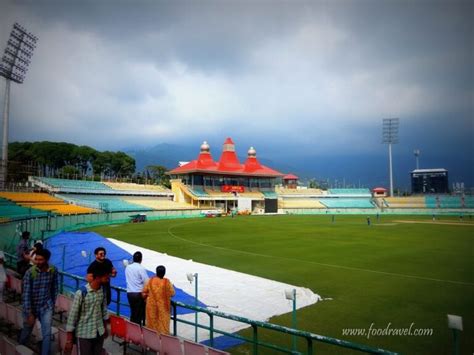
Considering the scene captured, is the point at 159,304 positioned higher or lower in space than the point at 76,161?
lower

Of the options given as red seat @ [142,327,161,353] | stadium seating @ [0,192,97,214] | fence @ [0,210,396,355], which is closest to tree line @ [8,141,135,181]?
stadium seating @ [0,192,97,214]

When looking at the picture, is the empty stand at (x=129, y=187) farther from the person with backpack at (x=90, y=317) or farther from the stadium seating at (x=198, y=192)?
the person with backpack at (x=90, y=317)

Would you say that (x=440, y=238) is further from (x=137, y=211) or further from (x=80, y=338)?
(x=137, y=211)

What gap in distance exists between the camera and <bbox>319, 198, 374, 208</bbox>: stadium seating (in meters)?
73.8

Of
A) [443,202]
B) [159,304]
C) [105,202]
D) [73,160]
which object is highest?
[73,160]

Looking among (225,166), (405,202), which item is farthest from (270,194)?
(405,202)

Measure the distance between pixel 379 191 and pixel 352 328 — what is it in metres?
86.1

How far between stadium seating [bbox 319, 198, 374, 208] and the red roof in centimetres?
1375

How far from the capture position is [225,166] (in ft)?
246

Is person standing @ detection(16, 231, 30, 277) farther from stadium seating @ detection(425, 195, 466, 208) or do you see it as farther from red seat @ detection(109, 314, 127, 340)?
stadium seating @ detection(425, 195, 466, 208)

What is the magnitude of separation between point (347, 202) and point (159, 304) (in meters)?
76.1

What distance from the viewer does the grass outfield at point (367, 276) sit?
311 inches

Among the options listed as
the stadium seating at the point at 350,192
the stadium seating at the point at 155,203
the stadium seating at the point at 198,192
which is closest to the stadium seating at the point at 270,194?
the stadium seating at the point at 350,192

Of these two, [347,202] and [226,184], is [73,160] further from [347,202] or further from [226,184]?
[347,202]
